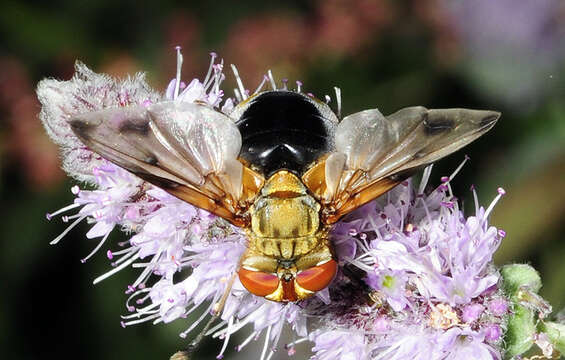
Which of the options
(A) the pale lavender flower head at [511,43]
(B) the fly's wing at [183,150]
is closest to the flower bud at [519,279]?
(B) the fly's wing at [183,150]

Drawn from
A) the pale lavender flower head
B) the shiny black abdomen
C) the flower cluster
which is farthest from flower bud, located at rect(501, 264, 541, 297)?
the pale lavender flower head

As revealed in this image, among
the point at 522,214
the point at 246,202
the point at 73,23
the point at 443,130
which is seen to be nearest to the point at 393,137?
the point at 443,130

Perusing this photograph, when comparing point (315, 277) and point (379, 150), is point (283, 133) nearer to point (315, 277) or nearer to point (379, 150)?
point (379, 150)

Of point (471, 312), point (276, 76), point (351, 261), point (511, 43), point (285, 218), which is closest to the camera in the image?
point (285, 218)

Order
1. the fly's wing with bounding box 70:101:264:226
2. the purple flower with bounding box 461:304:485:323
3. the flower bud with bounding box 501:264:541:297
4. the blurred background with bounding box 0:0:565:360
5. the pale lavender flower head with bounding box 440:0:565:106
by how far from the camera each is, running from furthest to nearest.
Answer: the pale lavender flower head with bounding box 440:0:565:106 < the blurred background with bounding box 0:0:565:360 < the flower bud with bounding box 501:264:541:297 < the purple flower with bounding box 461:304:485:323 < the fly's wing with bounding box 70:101:264:226

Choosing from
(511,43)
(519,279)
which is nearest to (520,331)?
(519,279)

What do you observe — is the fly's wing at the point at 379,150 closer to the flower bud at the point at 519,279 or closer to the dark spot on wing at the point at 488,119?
the dark spot on wing at the point at 488,119

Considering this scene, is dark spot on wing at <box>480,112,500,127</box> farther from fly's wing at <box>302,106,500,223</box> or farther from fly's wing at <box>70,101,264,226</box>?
fly's wing at <box>70,101,264,226</box>

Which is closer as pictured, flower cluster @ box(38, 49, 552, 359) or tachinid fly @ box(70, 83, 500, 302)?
tachinid fly @ box(70, 83, 500, 302)
